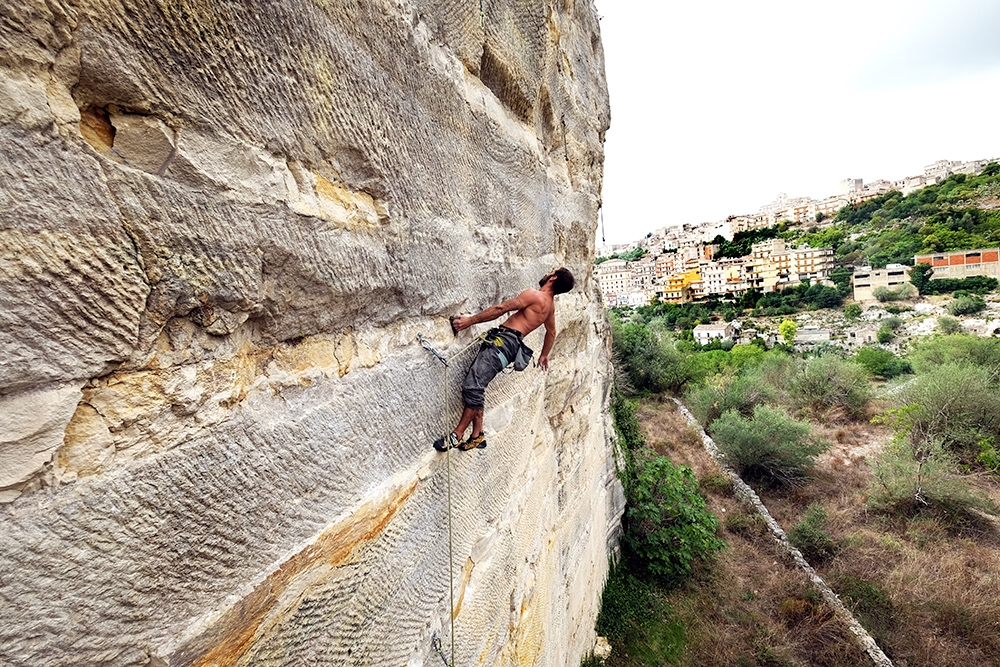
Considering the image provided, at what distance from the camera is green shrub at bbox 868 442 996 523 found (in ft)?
26.1

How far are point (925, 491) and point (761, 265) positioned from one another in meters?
47.5

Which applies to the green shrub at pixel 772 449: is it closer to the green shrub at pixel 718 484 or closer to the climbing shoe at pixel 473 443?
the green shrub at pixel 718 484

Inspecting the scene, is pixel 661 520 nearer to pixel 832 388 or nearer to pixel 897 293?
pixel 832 388

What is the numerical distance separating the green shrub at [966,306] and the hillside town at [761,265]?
801 cm

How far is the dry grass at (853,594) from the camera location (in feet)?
17.7

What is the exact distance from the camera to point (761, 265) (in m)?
49.8

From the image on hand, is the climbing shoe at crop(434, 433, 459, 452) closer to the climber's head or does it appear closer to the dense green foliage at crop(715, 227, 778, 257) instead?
the climber's head

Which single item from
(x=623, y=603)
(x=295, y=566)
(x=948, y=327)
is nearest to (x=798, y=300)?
(x=948, y=327)

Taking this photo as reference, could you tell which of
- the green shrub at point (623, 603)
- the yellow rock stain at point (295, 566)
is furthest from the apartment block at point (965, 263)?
the yellow rock stain at point (295, 566)

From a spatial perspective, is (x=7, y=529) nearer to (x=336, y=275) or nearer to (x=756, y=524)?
(x=336, y=275)

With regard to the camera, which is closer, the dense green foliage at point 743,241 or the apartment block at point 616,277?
the dense green foliage at point 743,241

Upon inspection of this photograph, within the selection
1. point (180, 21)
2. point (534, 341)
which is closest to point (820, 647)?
point (534, 341)

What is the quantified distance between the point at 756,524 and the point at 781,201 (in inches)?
4238

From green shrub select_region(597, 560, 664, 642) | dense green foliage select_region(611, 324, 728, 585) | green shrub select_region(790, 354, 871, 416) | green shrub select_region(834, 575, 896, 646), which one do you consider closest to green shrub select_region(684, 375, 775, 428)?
green shrub select_region(790, 354, 871, 416)
